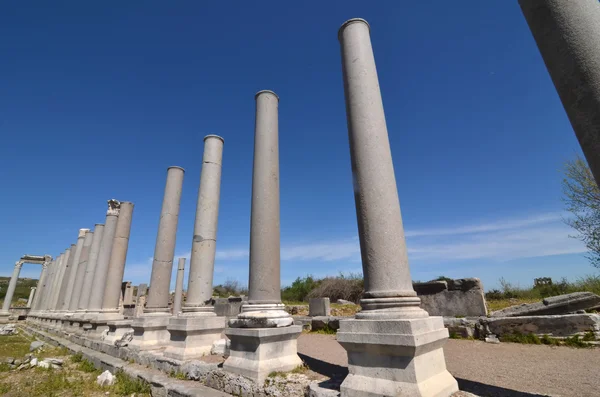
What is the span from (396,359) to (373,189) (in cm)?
224

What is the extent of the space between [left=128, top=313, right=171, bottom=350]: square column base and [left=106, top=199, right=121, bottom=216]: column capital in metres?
8.02

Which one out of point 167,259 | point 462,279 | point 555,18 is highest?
point 555,18

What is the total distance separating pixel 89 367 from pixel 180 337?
3.94 meters

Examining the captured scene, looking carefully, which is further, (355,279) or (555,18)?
(355,279)

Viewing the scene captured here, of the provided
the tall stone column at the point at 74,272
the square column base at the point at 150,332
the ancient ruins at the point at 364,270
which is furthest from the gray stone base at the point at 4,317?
the square column base at the point at 150,332

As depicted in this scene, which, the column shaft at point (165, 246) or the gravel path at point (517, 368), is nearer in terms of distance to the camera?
the gravel path at point (517, 368)

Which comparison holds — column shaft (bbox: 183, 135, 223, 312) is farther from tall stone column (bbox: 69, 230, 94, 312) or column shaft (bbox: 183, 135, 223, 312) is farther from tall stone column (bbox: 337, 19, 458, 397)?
tall stone column (bbox: 69, 230, 94, 312)

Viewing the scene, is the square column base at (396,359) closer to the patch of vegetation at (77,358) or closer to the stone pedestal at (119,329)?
the stone pedestal at (119,329)

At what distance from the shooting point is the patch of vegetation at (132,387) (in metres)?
6.18

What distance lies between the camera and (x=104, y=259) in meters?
14.6

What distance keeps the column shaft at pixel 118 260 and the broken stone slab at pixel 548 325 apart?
45.8 ft

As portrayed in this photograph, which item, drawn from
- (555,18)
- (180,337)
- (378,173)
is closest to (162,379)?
(180,337)

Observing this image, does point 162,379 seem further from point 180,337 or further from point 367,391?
point 367,391

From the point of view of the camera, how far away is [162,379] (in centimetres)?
615
